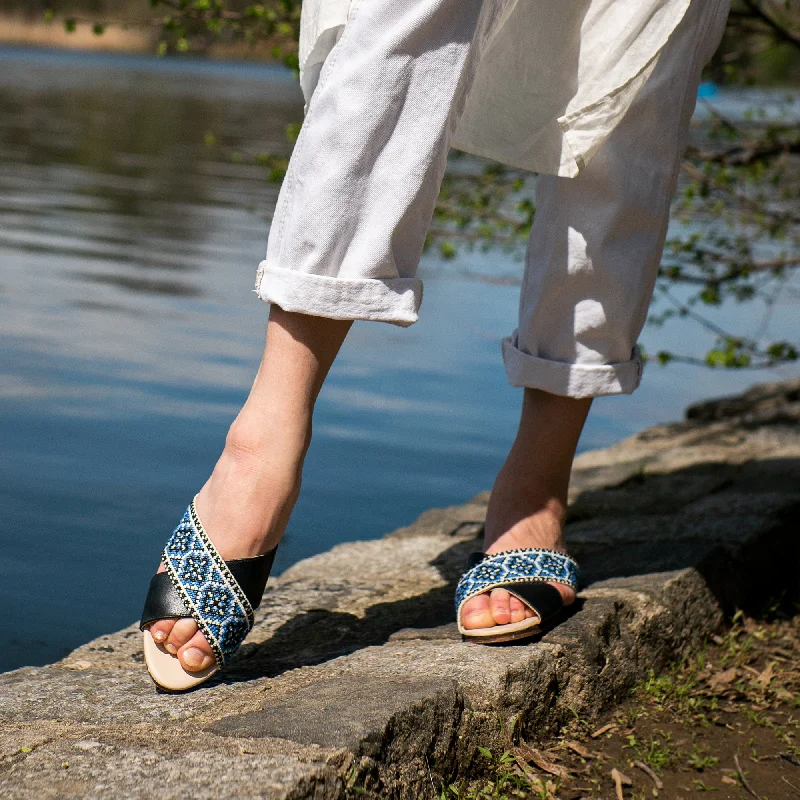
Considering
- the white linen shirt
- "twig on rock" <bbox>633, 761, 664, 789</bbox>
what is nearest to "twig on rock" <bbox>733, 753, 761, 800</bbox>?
"twig on rock" <bbox>633, 761, 664, 789</bbox>

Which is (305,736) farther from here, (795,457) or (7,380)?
(7,380)

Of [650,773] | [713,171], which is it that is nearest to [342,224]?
[650,773]

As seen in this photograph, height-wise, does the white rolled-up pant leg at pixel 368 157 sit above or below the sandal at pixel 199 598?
above

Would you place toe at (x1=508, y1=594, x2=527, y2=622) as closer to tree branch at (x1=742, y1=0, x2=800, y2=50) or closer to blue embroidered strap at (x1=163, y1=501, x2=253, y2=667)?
blue embroidered strap at (x1=163, y1=501, x2=253, y2=667)

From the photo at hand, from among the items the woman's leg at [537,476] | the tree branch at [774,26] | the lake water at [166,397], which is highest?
the tree branch at [774,26]

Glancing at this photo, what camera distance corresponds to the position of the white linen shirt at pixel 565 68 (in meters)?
1.49

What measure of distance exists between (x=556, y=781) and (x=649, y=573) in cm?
54

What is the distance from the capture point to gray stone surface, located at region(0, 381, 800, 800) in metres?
1.16

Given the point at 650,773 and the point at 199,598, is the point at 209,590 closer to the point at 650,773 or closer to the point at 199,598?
the point at 199,598

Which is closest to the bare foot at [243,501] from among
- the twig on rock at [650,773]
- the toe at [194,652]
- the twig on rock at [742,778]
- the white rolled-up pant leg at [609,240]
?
the toe at [194,652]

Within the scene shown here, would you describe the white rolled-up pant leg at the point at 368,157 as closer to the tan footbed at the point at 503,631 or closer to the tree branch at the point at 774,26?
the tan footbed at the point at 503,631

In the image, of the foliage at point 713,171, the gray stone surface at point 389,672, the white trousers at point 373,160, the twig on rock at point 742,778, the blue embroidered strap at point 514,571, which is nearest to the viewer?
the gray stone surface at point 389,672

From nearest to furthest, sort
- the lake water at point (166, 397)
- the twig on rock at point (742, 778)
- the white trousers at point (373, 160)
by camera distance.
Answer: the white trousers at point (373, 160), the twig on rock at point (742, 778), the lake water at point (166, 397)

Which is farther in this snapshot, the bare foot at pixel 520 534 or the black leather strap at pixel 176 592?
the bare foot at pixel 520 534
